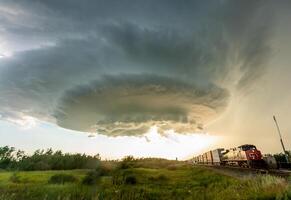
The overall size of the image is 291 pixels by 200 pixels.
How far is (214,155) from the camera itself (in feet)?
202

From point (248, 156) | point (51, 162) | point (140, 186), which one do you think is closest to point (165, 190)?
point (140, 186)

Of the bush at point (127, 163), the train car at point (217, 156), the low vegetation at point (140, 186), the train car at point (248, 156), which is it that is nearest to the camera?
the low vegetation at point (140, 186)

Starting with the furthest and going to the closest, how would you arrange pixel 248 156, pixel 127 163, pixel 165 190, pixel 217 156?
pixel 217 156 → pixel 127 163 → pixel 248 156 → pixel 165 190

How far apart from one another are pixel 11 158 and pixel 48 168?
37.7 m

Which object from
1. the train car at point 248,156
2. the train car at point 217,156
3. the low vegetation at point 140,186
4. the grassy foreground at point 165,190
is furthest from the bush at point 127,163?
the train car at point 217,156

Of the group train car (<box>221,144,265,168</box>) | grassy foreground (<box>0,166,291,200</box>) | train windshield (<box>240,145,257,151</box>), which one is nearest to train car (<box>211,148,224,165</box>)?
train car (<box>221,144,265,168</box>)

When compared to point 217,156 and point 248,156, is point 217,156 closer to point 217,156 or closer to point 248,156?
point 217,156

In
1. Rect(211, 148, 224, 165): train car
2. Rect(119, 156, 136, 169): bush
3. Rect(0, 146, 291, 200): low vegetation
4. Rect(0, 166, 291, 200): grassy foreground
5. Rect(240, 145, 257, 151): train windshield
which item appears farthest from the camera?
Rect(211, 148, 224, 165): train car

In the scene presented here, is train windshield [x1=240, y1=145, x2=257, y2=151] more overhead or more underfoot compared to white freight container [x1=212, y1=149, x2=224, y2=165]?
Result: more underfoot

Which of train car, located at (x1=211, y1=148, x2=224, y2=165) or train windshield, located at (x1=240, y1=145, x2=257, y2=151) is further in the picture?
train car, located at (x1=211, y1=148, x2=224, y2=165)

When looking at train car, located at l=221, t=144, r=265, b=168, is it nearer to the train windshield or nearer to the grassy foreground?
the train windshield

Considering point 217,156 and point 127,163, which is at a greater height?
point 217,156

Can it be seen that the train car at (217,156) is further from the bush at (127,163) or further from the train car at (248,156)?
the bush at (127,163)

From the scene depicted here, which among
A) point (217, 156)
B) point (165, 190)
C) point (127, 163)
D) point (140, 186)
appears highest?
point (217, 156)
